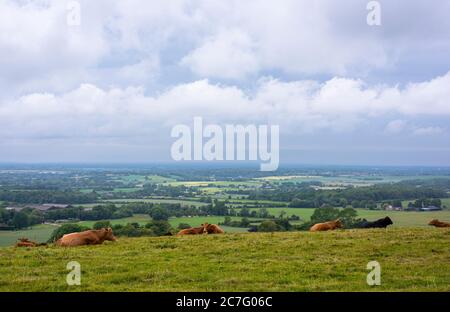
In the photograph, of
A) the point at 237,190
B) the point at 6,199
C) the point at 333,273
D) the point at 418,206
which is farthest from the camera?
the point at 237,190

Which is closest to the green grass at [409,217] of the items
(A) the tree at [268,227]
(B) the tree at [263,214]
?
(B) the tree at [263,214]

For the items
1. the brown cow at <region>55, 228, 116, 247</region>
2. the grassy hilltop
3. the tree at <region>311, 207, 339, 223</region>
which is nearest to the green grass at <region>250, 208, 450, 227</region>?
the tree at <region>311, 207, 339, 223</region>

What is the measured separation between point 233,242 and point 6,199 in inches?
2588

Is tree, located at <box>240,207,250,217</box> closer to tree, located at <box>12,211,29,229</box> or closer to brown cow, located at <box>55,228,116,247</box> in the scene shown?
tree, located at <box>12,211,29,229</box>

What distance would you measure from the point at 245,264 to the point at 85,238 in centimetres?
856

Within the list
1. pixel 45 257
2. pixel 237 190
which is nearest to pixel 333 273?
pixel 45 257

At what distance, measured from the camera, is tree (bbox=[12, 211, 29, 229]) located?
131ft

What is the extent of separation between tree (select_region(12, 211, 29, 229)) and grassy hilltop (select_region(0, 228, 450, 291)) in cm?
2452

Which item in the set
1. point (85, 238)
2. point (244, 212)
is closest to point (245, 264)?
point (85, 238)

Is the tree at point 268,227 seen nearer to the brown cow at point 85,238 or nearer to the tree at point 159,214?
the brown cow at point 85,238

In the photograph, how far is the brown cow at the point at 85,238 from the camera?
62.2 ft

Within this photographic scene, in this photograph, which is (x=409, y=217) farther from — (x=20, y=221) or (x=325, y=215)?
(x=20, y=221)
